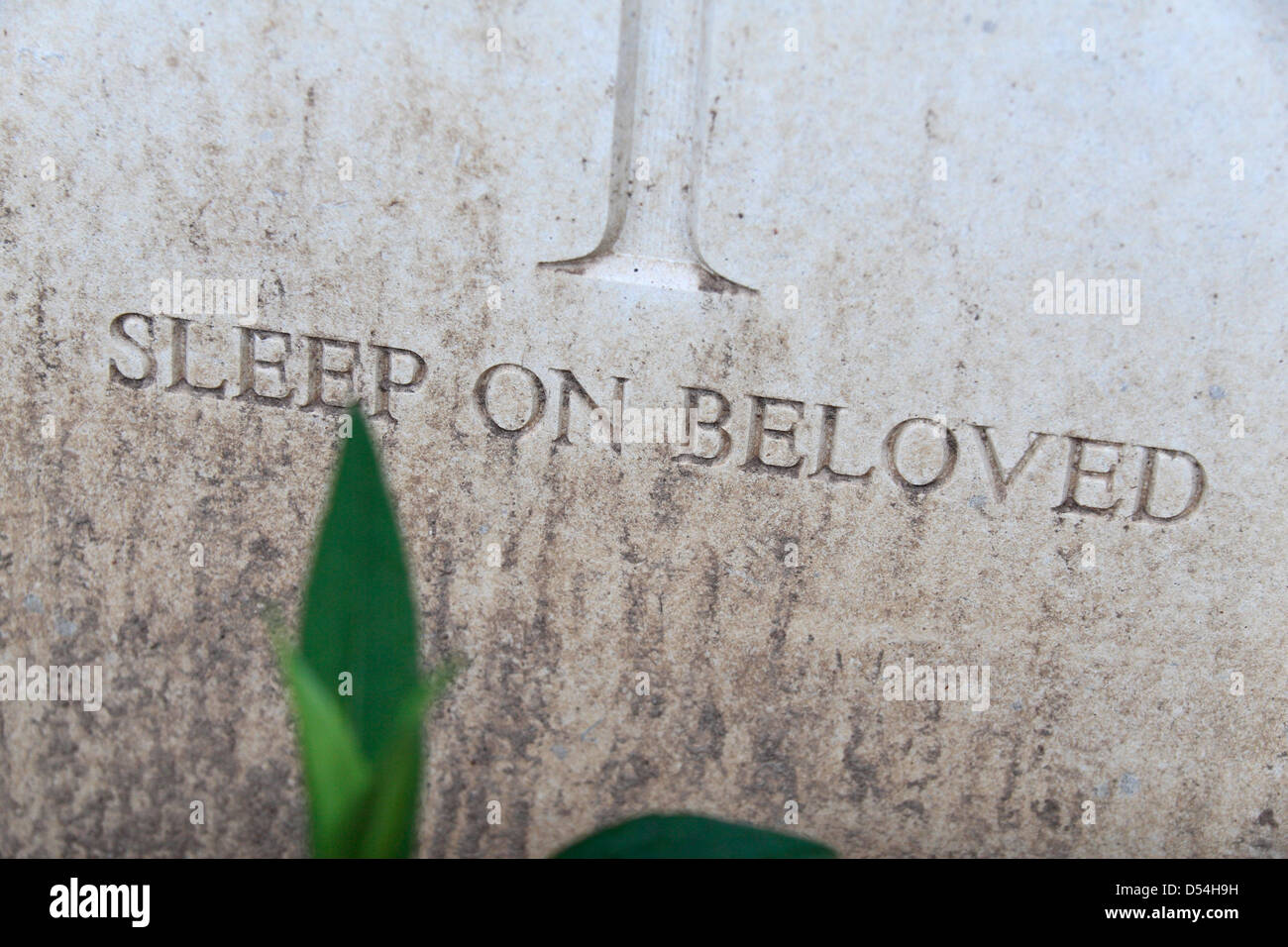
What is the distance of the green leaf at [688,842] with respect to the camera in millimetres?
677

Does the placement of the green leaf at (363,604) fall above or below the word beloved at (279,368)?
below

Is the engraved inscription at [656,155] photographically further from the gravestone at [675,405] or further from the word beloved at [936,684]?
the word beloved at [936,684]

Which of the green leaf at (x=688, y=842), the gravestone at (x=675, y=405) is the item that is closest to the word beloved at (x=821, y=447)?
the gravestone at (x=675, y=405)

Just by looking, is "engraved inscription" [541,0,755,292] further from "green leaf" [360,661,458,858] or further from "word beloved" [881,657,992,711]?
"green leaf" [360,661,458,858]

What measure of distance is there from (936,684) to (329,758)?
1484 millimetres

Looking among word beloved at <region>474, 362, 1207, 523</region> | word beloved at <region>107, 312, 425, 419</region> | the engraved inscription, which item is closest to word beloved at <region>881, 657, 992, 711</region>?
word beloved at <region>474, 362, 1207, 523</region>

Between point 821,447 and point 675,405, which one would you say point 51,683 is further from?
point 821,447

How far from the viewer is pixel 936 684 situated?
1.81m

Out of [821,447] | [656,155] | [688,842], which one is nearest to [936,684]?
[821,447]

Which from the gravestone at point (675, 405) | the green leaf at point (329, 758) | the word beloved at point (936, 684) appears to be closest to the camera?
the green leaf at point (329, 758)

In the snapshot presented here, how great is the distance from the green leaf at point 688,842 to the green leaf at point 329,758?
187 millimetres

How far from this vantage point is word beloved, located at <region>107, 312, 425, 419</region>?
1681 mm
